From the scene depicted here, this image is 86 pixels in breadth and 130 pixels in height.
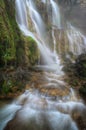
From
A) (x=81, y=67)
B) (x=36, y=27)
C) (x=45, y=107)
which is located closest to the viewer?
(x=45, y=107)

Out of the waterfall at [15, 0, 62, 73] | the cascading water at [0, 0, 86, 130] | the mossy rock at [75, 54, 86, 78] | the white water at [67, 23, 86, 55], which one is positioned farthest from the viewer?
the white water at [67, 23, 86, 55]

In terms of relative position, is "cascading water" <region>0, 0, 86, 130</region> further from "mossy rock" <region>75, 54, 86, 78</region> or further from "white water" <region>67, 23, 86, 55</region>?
"white water" <region>67, 23, 86, 55</region>

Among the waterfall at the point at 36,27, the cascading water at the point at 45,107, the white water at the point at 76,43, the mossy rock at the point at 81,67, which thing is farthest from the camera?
the white water at the point at 76,43

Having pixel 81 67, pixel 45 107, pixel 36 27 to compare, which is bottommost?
pixel 45 107

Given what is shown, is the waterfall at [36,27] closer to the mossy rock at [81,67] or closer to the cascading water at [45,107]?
the mossy rock at [81,67]

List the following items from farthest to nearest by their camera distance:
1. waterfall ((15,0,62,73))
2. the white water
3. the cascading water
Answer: the white water → waterfall ((15,0,62,73)) → the cascading water

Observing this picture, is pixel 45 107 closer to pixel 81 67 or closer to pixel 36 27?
pixel 81 67

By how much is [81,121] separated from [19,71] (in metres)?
3.84

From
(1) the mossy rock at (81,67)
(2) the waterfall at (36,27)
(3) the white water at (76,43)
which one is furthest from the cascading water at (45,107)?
(3) the white water at (76,43)

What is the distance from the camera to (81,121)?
22.0 ft

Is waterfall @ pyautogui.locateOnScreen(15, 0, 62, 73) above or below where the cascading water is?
above

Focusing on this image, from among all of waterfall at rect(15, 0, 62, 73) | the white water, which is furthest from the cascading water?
the white water

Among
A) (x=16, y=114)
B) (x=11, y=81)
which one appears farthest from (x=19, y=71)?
(x=16, y=114)

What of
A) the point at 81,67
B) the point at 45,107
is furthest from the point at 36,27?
the point at 45,107
